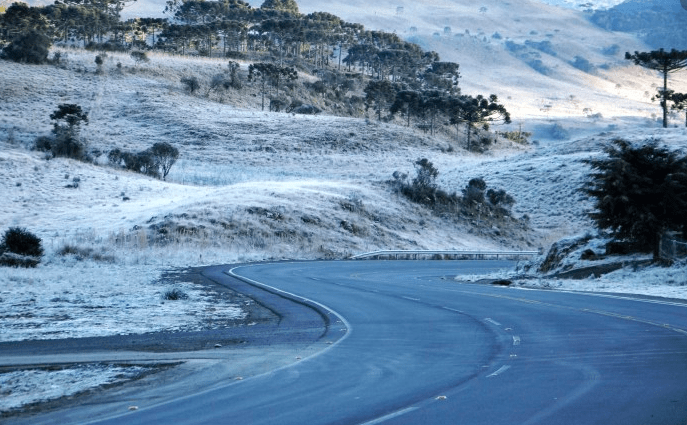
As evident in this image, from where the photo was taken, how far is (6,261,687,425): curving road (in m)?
8.05

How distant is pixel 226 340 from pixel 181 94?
284ft

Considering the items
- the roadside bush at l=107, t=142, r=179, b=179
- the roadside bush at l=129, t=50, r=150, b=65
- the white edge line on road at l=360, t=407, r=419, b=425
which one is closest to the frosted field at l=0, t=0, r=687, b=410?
the roadside bush at l=129, t=50, r=150, b=65

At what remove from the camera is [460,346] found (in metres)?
12.9

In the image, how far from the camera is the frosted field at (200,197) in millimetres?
20891

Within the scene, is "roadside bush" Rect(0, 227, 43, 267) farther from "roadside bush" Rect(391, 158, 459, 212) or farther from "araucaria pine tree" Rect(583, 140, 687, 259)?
"roadside bush" Rect(391, 158, 459, 212)

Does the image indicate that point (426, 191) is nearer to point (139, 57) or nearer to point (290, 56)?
point (139, 57)

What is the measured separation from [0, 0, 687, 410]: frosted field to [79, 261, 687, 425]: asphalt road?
2.53 meters

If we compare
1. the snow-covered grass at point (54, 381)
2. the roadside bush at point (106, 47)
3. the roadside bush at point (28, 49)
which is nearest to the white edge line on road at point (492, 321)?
the snow-covered grass at point (54, 381)

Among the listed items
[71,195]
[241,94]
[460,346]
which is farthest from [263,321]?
[241,94]

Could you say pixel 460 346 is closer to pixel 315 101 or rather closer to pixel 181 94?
pixel 181 94

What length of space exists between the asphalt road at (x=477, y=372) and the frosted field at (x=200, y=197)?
8.30ft

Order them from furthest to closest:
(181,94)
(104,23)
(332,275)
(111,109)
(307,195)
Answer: (104,23) → (181,94) → (111,109) → (307,195) → (332,275)

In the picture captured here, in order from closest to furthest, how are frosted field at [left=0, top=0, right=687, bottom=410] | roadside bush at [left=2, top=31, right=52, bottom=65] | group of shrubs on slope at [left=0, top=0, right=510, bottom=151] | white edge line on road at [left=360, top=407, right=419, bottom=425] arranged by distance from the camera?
1. white edge line on road at [left=360, top=407, right=419, bottom=425]
2. frosted field at [left=0, top=0, right=687, bottom=410]
3. roadside bush at [left=2, top=31, right=52, bottom=65]
4. group of shrubs on slope at [left=0, top=0, right=510, bottom=151]

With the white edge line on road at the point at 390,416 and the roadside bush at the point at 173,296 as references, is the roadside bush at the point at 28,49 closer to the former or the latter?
the roadside bush at the point at 173,296
